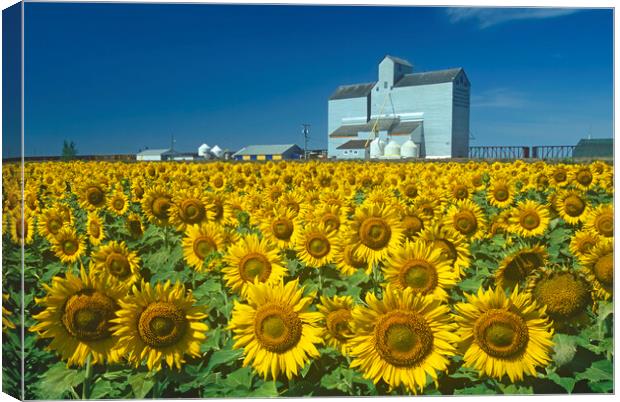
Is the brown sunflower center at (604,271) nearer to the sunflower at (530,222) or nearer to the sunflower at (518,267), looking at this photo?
the sunflower at (518,267)

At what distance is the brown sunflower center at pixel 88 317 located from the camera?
241 centimetres

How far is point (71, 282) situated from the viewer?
7.86 ft

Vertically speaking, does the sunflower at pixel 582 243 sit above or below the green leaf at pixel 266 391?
above

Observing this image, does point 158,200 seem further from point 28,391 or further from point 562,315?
point 562,315

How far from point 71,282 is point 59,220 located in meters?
2.87

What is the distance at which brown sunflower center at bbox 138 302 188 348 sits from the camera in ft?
7.85

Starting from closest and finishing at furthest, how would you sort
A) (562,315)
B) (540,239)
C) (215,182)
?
(562,315)
(540,239)
(215,182)

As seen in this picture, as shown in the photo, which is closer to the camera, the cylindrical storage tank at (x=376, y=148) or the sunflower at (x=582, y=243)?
the sunflower at (x=582, y=243)

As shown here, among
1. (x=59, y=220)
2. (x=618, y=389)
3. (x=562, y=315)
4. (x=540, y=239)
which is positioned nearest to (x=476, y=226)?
(x=540, y=239)

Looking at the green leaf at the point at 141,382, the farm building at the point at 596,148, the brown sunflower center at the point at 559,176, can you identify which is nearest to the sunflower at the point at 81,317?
the green leaf at the point at 141,382

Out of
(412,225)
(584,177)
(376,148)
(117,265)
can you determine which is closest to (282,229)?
(412,225)

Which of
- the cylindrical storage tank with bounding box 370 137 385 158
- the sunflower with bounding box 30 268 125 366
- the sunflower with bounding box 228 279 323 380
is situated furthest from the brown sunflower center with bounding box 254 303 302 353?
the cylindrical storage tank with bounding box 370 137 385 158

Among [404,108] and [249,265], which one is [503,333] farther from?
[404,108]

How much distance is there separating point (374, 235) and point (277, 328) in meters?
1.51
